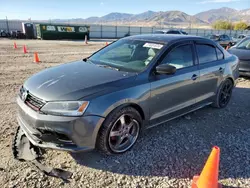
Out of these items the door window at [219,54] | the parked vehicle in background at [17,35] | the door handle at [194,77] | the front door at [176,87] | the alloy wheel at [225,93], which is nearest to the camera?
the front door at [176,87]

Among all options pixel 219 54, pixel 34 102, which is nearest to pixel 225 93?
pixel 219 54

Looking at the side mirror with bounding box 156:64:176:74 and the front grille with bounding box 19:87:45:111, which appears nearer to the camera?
the front grille with bounding box 19:87:45:111

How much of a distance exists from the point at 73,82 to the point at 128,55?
1.29 meters

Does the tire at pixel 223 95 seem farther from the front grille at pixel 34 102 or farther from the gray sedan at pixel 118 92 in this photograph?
the front grille at pixel 34 102

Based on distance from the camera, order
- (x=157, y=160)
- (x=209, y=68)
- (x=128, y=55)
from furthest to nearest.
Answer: (x=209, y=68) → (x=128, y=55) → (x=157, y=160)

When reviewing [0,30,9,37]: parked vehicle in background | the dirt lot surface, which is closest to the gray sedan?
the dirt lot surface

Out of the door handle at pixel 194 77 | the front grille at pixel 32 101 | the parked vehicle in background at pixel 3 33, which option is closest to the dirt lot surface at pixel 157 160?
the front grille at pixel 32 101

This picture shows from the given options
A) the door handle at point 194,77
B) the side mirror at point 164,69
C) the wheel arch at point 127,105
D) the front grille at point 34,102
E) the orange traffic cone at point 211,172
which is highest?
the side mirror at point 164,69

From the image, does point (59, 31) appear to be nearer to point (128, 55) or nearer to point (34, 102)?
point (128, 55)

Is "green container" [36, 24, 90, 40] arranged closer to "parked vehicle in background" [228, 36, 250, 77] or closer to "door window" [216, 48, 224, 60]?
"parked vehicle in background" [228, 36, 250, 77]

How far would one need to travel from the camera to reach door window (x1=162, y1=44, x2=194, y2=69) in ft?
12.7

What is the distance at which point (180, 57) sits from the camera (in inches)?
160

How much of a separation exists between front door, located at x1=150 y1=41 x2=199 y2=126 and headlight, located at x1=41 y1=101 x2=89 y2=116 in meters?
1.15

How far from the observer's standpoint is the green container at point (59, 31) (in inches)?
1101
